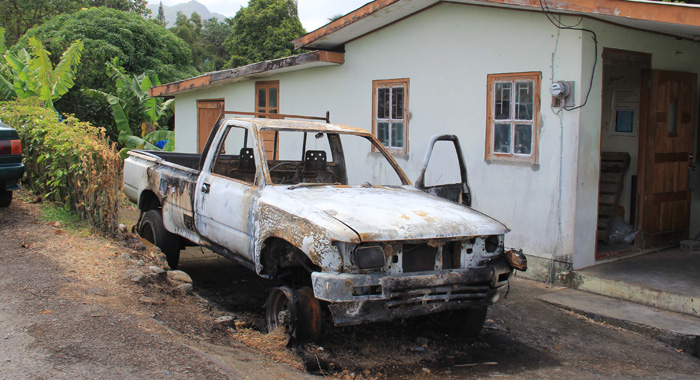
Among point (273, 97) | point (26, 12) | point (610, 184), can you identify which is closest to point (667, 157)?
point (610, 184)

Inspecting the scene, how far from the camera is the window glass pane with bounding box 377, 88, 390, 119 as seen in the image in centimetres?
975

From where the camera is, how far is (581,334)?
571cm

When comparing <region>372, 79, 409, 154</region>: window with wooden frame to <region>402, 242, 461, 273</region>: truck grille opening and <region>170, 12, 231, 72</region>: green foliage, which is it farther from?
<region>170, 12, 231, 72</region>: green foliage

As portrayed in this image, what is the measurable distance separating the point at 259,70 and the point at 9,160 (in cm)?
528

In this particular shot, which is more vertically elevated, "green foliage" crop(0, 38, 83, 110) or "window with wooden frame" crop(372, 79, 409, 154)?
"green foliage" crop(0, 38, 83, 110)

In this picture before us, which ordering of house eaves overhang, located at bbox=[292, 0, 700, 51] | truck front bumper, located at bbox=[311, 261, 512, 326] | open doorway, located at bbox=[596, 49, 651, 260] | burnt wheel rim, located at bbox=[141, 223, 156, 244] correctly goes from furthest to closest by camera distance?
1. open doorway, located at bbox=[596, 49, 651, 260]
2. burnt wheel rim, located at bbox=[141, 223, 156, 244]
3. house eaves overhang, located at bbox=[292, 0, 700, 51]
4. truck front bumper, located at bbox=[311, 261, 512, 326]

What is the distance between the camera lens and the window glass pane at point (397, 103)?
9.47m

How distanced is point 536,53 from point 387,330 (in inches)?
165

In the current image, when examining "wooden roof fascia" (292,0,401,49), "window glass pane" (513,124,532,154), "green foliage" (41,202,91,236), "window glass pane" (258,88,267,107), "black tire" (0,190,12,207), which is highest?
"wooden roof fascia" (292,0,401,49)

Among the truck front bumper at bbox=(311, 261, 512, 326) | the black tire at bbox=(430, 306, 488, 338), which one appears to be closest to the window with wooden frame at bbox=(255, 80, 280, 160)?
the black tire at bbox=(430, 306, 488, 338)

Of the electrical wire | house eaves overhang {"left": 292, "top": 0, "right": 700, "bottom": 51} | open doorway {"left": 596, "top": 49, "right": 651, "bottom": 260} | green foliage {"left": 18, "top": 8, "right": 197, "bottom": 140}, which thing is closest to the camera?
house eaves overhang {"left": 292, "top": 0, "right": 700, "bottom": 51}

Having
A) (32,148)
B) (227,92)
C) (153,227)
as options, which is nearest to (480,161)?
(153,227)

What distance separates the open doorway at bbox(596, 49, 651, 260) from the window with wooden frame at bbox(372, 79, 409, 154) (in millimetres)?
3036

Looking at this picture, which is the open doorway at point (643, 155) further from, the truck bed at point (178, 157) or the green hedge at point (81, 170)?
the green hedge at point (81, 170)
